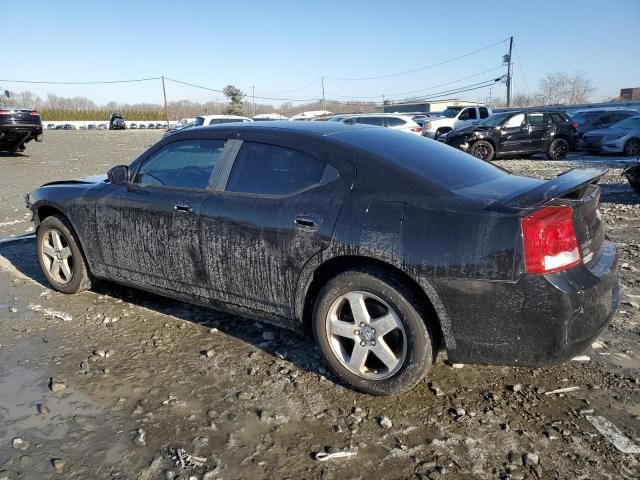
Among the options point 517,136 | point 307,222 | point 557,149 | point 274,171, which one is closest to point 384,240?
point 307,222

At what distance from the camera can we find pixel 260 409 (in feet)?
9.67

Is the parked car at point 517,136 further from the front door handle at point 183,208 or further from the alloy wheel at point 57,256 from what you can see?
the front door handle at point 183,208

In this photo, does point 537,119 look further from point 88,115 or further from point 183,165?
point 88,115

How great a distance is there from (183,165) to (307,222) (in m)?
1.35

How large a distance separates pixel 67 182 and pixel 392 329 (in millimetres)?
3491

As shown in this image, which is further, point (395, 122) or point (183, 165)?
point (395, 122)

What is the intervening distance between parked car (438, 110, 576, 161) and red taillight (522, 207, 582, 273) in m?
13.3

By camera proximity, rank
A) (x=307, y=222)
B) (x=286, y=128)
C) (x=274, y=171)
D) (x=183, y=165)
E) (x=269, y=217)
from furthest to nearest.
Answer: (x=183, y=165) → (x=286, y=128) → (x=274, y=171) → (x=269, y=217) → (x=307, y=222)

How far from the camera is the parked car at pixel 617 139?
16375mm

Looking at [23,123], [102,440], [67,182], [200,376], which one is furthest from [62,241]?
[23,123]

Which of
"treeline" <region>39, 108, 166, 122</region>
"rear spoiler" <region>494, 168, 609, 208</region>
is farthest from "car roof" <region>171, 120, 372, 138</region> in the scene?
"treeline" <region>39, 108, 166, 122</region>

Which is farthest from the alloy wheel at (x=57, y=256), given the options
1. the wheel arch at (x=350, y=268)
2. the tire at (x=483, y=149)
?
the tire at (x=483, y=149)

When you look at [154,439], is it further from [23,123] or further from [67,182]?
[23,123]

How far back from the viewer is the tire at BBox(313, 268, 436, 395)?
9.30ft
